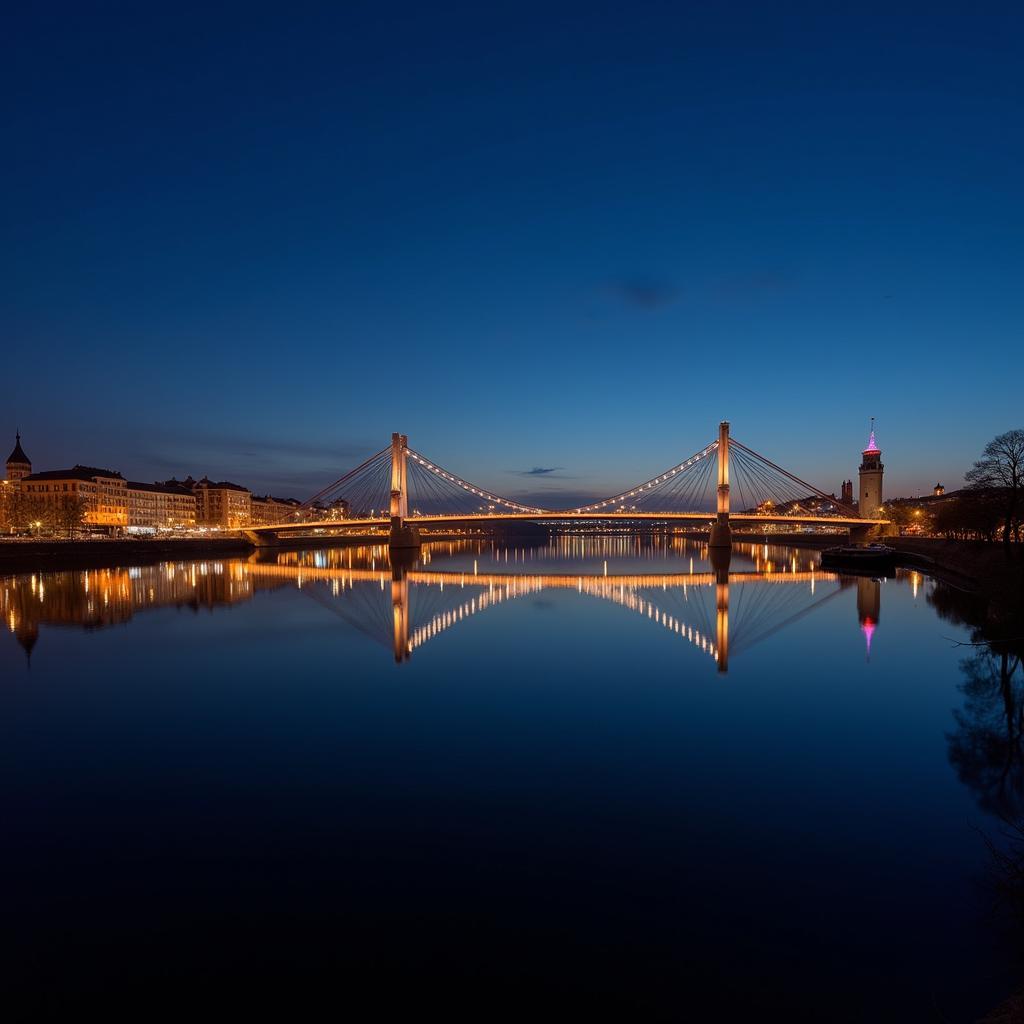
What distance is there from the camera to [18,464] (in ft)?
317

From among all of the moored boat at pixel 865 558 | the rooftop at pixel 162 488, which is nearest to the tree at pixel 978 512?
the moored boat at pixel 865 558

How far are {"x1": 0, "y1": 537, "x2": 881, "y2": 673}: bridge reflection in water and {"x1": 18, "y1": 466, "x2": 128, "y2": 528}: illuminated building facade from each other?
52026 millimetres

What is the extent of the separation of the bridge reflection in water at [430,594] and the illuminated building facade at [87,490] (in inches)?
2048

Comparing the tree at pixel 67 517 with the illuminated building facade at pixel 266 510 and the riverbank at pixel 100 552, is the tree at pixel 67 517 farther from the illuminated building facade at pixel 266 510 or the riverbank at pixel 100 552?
the illuminated building facade at pixel 266 510

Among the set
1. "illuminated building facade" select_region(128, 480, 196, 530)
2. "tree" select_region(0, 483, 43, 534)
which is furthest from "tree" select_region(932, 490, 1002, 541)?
"illuminated building facade" select_region(128, 480, 196, 530)

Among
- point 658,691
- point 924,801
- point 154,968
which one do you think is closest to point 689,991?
point 154,968

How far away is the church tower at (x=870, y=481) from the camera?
286ft

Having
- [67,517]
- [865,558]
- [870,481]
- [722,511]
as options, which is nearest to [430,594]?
[865,558]

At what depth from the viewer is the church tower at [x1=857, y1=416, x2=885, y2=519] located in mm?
87287

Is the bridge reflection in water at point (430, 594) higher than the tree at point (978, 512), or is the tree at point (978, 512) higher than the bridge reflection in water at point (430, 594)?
the tree at point (978, 512)

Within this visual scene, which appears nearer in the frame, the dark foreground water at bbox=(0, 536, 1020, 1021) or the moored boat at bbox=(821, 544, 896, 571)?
the dark foreground water at bbox=(0, 536, 1020, 1021)

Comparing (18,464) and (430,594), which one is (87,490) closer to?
(18,464)

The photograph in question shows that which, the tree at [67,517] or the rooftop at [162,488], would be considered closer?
the tree at [67,517]

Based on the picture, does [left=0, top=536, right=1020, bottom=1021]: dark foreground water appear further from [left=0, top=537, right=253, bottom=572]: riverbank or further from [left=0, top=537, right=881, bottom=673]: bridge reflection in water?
[left=0, top=537, right=253, bottom=572]: riverbank
